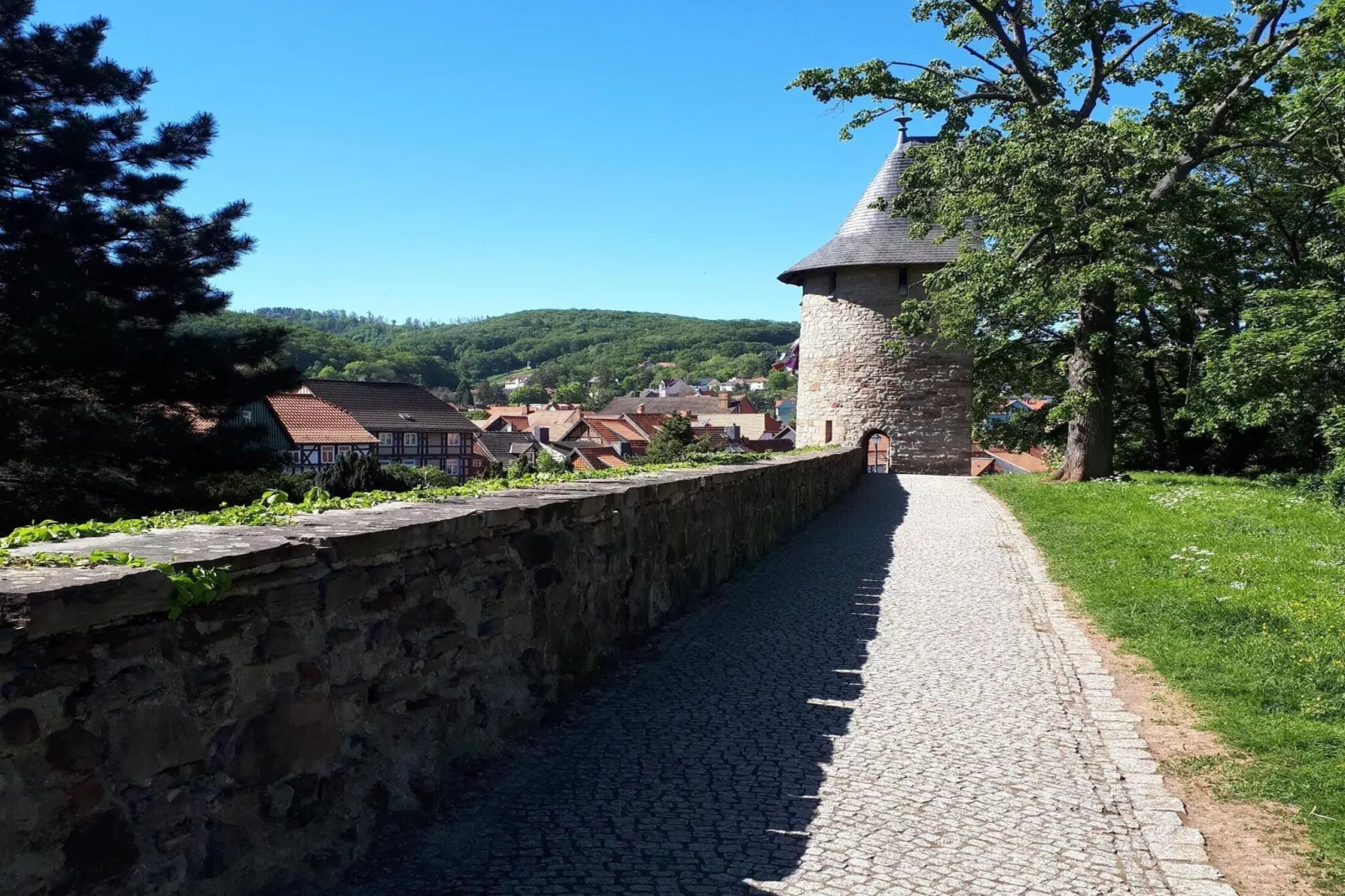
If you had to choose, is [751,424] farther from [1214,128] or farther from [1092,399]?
[1214,128]

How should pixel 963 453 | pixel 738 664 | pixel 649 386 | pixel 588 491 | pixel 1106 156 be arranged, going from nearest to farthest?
pixel 588 491
pixel 738 664
pixel 1106 156
pixel 963 453
pixel 649 386

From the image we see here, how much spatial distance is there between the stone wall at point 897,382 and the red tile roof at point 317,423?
23.8 meters

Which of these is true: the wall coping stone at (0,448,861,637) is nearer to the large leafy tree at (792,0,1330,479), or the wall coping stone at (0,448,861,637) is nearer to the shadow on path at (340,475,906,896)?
the shadow on path at (340,475,906,896)

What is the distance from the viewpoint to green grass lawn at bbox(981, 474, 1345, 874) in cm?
404

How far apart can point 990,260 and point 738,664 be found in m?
13.9

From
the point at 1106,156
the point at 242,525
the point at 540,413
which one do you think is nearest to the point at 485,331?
the point at 540,413

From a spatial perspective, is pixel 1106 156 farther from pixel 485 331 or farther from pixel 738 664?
pixel 485 331

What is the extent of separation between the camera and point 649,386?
164625 millimetres

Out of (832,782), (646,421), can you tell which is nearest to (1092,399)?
(832,782)

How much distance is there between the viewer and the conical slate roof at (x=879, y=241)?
1081 inches

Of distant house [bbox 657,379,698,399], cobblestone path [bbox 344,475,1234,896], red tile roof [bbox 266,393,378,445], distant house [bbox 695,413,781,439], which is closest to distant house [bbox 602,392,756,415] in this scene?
distant house [bbox 695,413,781,439]

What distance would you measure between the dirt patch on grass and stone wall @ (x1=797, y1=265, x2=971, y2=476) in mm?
23391

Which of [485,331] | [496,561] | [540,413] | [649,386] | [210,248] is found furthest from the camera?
[485,331]

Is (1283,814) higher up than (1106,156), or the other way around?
(1106,156)
